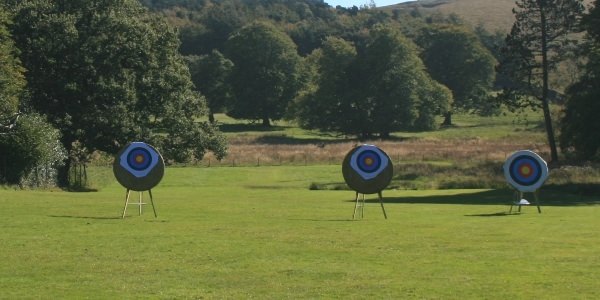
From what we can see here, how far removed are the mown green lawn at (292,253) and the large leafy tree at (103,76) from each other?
15.5 m

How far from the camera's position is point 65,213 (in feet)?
90.6

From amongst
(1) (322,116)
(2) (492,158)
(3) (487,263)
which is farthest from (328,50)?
(3) (487,263)

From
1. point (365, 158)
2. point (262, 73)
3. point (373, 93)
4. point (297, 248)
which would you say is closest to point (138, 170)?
point (365, 158)

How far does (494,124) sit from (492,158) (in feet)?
163

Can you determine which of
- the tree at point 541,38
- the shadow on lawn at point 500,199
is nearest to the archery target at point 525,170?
the shadow on lawn at point 500,199

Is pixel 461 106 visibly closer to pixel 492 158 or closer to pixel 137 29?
pixel 492 158

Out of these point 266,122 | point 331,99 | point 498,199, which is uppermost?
point 331,99

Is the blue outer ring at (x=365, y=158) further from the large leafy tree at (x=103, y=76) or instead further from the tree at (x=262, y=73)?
the tree at (x=262, y=73)

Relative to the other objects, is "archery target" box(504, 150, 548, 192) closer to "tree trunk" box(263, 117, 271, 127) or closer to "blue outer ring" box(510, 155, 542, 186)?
"blue outer ring" box(510, 155, 542, 186)

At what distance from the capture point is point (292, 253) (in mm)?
18234

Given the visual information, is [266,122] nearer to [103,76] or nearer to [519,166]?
[103,76]

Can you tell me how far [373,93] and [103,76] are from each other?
6406 centimetres

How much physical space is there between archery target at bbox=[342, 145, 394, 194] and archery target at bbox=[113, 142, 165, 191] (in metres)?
6.40

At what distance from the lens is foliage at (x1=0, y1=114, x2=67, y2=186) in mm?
42969
